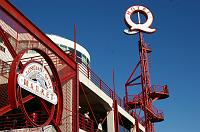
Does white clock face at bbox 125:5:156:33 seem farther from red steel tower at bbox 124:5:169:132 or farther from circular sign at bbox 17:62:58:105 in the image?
circular sign at bbox 17:62:58:105

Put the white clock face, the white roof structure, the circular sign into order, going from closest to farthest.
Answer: the circular sign
the white roof structure
the white clock face

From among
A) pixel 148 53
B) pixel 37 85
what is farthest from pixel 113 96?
pixel 148 53

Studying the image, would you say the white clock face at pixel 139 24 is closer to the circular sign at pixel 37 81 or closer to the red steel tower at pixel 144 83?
the red steel tower at pixel 144 83

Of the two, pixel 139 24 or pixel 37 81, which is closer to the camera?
pixel 37 81

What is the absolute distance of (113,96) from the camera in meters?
31.0

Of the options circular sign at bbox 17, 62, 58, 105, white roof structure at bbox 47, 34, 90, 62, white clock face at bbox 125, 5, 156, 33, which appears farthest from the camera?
white clock face at bbox 125, 5, 156, 33

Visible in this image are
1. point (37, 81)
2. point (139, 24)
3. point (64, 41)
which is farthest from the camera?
point (139, 24)

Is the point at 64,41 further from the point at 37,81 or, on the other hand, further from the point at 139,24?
the point at 37,81

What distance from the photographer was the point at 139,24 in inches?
1826

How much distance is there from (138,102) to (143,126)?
2.97m

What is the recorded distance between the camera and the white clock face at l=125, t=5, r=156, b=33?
4581cm

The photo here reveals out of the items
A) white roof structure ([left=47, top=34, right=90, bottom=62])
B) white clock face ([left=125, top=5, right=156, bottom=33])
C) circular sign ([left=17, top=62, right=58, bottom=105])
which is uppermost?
white clock face ([left=125, top=5, right=156, bottom=33])

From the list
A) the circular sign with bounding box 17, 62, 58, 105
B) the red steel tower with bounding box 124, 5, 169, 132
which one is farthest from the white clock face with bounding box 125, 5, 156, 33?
the circular sign with bounding box 17, 62, 58, 105

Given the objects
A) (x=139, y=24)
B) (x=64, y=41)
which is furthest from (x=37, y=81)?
(x=139, y=24)
